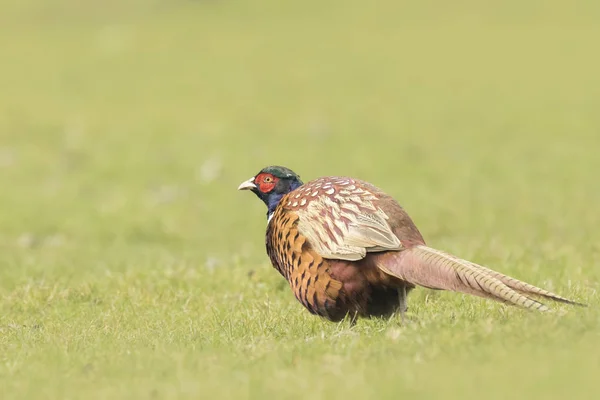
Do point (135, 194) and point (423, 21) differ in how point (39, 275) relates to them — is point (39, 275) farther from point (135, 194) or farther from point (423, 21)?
point (423, 21)

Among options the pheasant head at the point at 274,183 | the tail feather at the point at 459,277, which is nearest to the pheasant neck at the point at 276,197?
the pheasant head at the point at 274,183

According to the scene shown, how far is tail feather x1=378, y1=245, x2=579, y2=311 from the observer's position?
264 inches

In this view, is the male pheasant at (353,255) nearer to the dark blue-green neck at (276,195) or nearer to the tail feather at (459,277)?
the tail feather at (459,277)

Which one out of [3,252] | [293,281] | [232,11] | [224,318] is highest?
[232,11]

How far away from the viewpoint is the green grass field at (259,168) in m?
6.17

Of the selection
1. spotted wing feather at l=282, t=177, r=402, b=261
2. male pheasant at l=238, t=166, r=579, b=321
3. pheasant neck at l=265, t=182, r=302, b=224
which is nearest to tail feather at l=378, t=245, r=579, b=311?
male pheasant at l=238, t=166, r=579, b=321

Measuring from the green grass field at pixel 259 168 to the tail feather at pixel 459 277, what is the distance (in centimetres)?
18

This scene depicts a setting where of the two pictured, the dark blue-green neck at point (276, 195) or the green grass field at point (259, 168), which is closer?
the green grass field at point (259, 168)

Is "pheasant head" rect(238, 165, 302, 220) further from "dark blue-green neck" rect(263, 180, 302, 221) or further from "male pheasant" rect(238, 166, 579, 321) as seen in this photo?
"male pheasant" rect(238, 166, 579, 321)

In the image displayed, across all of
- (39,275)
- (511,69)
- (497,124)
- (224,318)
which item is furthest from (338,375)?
(511,69)

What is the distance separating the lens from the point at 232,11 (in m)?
39.1

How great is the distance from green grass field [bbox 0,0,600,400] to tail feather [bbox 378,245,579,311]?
0.18 metres

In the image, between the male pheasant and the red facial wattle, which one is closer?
the male pheasant

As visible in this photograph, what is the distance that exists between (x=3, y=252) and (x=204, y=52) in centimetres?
1816
